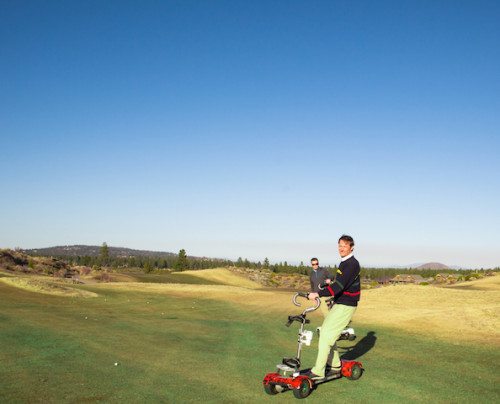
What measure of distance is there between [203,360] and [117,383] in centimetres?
325

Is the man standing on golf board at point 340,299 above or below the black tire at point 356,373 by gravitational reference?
above

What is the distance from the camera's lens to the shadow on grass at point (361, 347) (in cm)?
1424

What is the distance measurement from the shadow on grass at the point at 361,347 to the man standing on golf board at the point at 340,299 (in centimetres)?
436

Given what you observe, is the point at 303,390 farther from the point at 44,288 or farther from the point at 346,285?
the point at 44,288

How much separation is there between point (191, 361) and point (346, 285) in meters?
5.33

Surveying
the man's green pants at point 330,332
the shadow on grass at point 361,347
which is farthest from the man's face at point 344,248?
the shadow on grass at point 361,347

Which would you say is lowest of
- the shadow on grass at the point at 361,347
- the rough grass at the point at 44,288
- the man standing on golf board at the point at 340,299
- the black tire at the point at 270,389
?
the shadow on grass at the point at 361,347

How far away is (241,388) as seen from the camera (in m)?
9.90

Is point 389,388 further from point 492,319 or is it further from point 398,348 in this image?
point 492,319

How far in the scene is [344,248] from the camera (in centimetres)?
1006

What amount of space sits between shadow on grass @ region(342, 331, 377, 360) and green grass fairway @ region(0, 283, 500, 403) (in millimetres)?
71

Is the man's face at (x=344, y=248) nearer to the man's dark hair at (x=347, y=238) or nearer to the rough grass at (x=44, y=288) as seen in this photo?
the man's dark hair at (x=347, y=238)

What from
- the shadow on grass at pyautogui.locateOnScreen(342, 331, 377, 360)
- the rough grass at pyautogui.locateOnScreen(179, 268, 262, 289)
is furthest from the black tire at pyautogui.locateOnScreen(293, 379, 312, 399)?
the rough grass at pyautogui.locateOnScreen(179, 268, 262, 289)

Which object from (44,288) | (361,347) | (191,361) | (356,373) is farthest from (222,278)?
(356,373)
